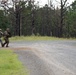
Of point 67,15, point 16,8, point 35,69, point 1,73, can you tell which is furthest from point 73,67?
point 67,15

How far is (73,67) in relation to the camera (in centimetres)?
1436

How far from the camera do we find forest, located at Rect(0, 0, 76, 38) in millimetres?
57812

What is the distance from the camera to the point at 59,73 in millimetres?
12484

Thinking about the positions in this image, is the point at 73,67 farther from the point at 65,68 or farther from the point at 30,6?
the point at 30,6

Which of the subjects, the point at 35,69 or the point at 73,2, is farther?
the point at 73,2

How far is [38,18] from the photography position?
90688 millimetres

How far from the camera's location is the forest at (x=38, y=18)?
57.8m

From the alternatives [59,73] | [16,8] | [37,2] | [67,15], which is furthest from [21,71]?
[67,15]

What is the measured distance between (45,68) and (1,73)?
2282 millimetres

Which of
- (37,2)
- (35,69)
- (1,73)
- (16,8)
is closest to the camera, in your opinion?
(1,73)

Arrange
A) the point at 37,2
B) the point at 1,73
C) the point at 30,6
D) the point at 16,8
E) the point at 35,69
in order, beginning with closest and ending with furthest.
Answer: the point at 1,73 → the point at 35,69 → the point at 16,8 → the point at 30,6 → the point at 37,2

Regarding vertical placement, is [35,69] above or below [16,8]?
below

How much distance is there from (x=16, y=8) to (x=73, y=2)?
14.1 meters

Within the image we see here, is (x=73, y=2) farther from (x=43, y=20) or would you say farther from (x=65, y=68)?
(x=65, y=68)
